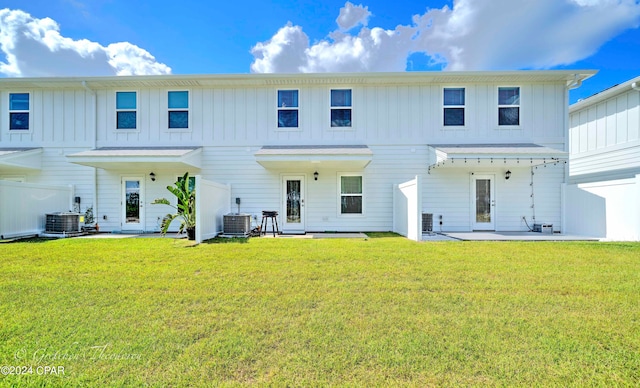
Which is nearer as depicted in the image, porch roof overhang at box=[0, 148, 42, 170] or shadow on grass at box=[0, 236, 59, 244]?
shadow on grass at box=[0, 236, 59, 244]

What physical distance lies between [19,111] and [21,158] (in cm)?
221

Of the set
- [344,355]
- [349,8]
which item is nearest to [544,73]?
[349,8]

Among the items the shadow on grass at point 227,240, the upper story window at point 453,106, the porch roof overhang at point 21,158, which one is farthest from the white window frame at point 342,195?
the porch roof overhang at point 21,158

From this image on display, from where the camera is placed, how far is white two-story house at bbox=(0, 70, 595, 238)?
9.96 meters

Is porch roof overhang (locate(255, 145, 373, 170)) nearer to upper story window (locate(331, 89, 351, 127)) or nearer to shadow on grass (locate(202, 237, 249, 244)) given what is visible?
upper story window (locate(331, 89, 351, 127))

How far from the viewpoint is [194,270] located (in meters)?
4.78

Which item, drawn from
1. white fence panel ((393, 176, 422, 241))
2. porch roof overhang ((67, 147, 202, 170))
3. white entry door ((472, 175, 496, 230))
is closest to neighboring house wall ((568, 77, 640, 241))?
white entry door ((472, 175, 496, 230))

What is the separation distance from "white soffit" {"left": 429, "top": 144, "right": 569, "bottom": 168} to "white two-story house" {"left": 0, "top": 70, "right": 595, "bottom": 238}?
37cm

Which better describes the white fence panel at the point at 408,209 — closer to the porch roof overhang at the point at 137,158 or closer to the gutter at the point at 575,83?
the gutter at the point at 575,83

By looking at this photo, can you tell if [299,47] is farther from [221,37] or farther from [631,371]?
[631,371]

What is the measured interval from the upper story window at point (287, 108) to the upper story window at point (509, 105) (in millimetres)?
7464

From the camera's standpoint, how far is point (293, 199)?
33.3 ft

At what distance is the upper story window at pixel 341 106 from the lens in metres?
10.2

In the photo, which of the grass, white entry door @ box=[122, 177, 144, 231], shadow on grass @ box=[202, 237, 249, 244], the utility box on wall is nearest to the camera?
the grass
